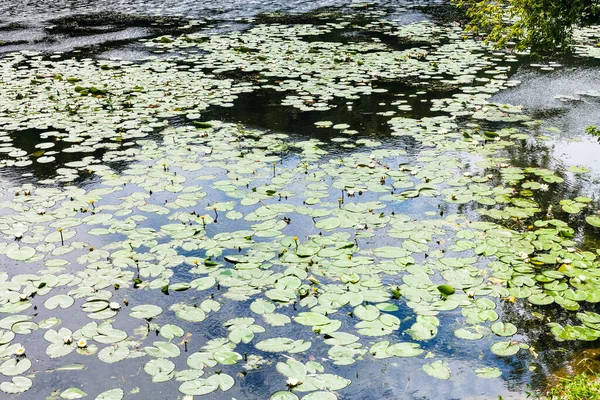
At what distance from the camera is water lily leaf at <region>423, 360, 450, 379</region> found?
284 centimetres

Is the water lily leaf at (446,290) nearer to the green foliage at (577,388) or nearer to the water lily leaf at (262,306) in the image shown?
the green foliage at (577,388)

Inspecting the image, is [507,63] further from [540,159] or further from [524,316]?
[524,316]

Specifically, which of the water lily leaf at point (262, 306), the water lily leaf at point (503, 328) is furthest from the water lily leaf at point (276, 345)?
the water lily leaf at point (503, 328)

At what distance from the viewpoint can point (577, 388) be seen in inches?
99.8

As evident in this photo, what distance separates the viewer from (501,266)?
365 centimetres

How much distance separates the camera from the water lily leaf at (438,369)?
2.84 metres

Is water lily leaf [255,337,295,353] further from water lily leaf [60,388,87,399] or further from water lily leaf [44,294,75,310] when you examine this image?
water lily leaf [44,294,75,310]

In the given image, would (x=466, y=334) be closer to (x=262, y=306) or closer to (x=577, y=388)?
(x=577, y=388)

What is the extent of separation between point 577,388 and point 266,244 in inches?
83.9

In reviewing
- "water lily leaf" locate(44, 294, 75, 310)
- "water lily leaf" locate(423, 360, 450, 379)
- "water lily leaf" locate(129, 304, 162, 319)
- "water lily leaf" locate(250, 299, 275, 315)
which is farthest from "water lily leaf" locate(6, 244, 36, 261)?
"water lily leaf" locate(423, 360, 450, 379)

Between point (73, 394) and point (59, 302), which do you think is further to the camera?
point (59, 302)

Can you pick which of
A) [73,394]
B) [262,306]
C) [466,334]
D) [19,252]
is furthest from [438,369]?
[19,252]

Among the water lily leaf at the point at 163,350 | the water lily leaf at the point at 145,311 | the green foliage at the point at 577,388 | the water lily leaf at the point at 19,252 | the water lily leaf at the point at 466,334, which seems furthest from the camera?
the water lily leaf at the point at 19,252

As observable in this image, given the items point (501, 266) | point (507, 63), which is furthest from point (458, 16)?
point (501, 266)
